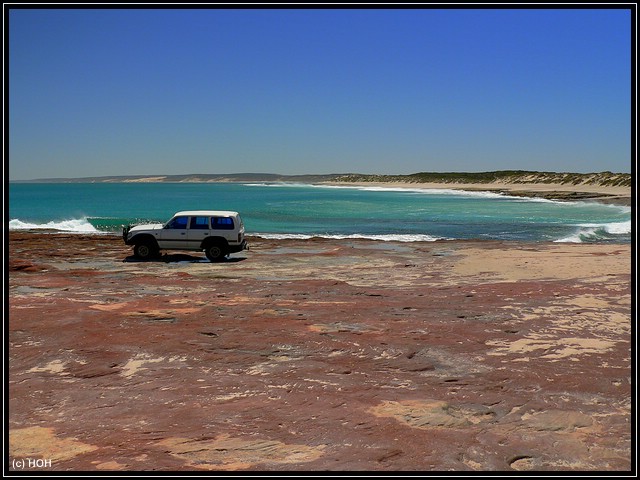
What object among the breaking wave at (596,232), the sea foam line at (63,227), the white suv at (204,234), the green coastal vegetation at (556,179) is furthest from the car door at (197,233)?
the green coastal vegetation at (556,179)

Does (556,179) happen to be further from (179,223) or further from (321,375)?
(321,375)

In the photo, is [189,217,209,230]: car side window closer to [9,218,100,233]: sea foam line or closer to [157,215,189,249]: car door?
[157,215,189,249]: car door

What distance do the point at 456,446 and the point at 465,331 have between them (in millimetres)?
4841

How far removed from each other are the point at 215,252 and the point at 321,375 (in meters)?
13.8

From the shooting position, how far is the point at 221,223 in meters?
21.0

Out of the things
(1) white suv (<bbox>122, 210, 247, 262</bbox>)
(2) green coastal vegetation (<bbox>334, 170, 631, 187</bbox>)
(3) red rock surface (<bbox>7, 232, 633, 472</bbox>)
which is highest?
(2) green coastal vegetation (<bbox>334, 170, 631, 187</bbox>)

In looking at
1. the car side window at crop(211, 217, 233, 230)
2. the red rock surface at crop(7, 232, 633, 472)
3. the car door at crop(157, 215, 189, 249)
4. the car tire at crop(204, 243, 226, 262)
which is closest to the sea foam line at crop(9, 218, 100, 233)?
the car door at crop(157, 215, 189, 249)

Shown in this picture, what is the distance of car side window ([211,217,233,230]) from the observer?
68.7ft

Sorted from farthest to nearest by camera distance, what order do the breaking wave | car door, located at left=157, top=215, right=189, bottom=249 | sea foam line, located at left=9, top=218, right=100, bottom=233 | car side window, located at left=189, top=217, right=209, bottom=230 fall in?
sea foam line, located at left=9, top=218, right=100, bottom=233 → the breaking wave → car door, located at left=157, top=215, right=189, bottom=249 → car side window, located at left=189, top=217, right=209, bottom=230

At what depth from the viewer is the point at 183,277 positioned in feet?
56.8

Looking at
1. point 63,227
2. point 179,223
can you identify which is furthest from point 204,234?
point 63,227

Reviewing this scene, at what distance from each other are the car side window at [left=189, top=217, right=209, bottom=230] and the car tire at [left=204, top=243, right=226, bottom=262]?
0.78 m

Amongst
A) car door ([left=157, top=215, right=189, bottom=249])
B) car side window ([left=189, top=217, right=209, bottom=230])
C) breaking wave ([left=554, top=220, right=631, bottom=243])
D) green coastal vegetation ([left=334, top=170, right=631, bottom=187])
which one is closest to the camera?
car side window ([left=189, top=217, right=209, bottom=230])
